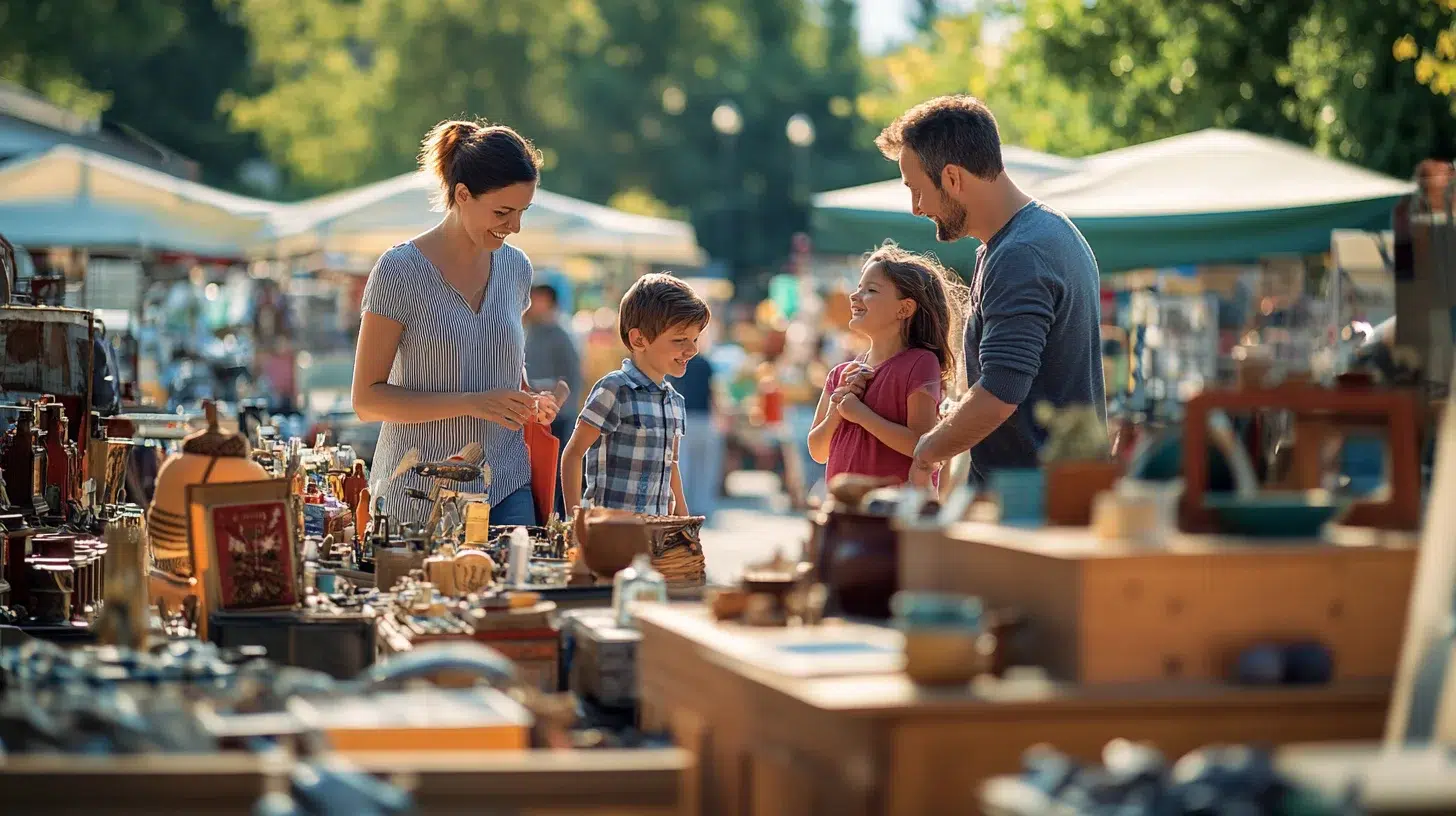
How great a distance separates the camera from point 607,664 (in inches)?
129

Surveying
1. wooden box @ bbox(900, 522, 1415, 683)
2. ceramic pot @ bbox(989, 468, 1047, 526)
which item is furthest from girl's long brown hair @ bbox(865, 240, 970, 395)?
wooden box @ bbox(900, 522, 1415, 683)

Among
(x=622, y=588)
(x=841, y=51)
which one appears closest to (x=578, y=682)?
(x=622, y=588)

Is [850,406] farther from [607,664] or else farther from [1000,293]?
[607,664]

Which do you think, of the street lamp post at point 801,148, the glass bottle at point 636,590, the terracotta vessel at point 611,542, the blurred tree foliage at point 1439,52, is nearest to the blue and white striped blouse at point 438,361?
the terracotta vessel at point 611,542

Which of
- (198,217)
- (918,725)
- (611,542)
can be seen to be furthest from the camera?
(198,217)

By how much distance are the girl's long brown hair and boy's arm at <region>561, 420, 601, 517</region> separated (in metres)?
0.94

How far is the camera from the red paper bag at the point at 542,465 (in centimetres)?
514

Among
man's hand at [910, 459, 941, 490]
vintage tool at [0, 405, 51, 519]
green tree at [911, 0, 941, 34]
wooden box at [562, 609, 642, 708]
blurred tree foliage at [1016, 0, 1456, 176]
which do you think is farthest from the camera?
green tree at [911, 0, 941, 34]

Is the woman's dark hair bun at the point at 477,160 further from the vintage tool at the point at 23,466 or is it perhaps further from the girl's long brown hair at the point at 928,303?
the vintage tool at the point at 23,466

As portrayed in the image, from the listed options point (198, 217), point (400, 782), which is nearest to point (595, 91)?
point (198, 217)

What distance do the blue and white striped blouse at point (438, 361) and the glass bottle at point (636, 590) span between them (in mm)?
1564

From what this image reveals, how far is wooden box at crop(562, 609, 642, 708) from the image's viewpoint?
3.28 metres

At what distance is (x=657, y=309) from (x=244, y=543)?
1.99 meters

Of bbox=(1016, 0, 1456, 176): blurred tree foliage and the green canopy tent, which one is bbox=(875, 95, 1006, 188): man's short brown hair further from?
bbox=(1016, 0, 1456, 176): blurred tree foliage
